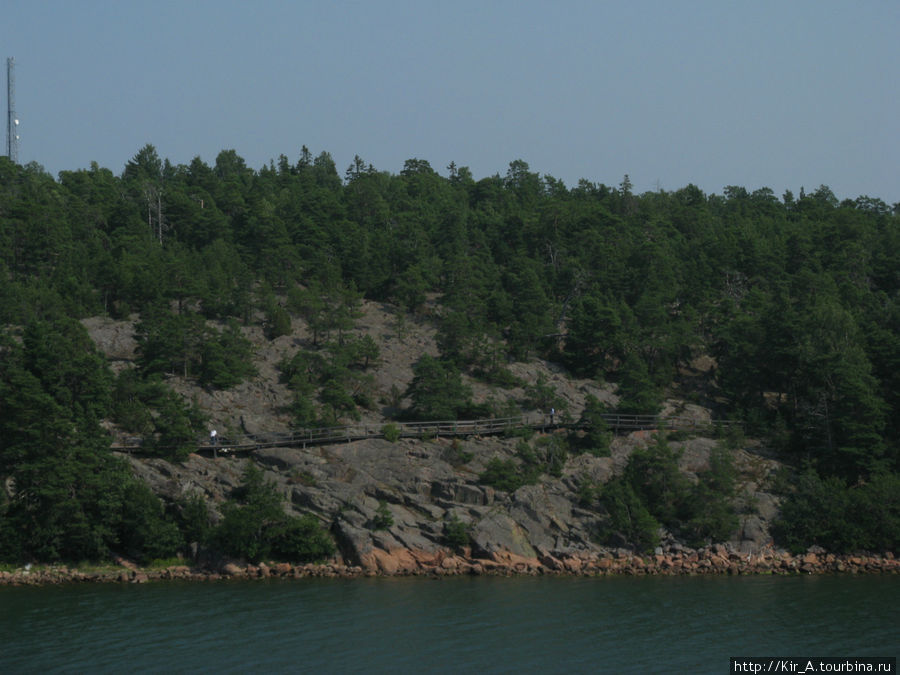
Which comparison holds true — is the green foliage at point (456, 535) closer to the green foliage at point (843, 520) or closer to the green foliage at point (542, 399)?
the green foliage at point (542, 399)

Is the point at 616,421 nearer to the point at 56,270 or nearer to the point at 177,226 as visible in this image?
the point at 56,270

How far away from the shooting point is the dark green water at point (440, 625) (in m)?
33.2

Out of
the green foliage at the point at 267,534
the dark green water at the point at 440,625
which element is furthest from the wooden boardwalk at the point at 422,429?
the dark green water at the point at 440,625

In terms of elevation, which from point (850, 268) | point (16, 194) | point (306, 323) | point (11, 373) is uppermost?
point (16, 194)

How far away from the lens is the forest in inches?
1967

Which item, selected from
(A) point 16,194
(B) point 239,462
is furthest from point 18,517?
(A) point 16,194

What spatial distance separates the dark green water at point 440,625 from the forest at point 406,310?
5999mm

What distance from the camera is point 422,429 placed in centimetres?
6119

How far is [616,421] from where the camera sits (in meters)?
63.1

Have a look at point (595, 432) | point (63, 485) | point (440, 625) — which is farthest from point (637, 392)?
point (63, 485)

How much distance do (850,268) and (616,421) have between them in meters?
36.7

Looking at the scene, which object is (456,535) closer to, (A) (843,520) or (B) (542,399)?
(B) (542,399)

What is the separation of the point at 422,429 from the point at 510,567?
44.0 feet

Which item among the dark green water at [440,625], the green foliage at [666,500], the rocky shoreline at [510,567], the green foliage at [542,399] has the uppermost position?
the green foliage at [542,399]
